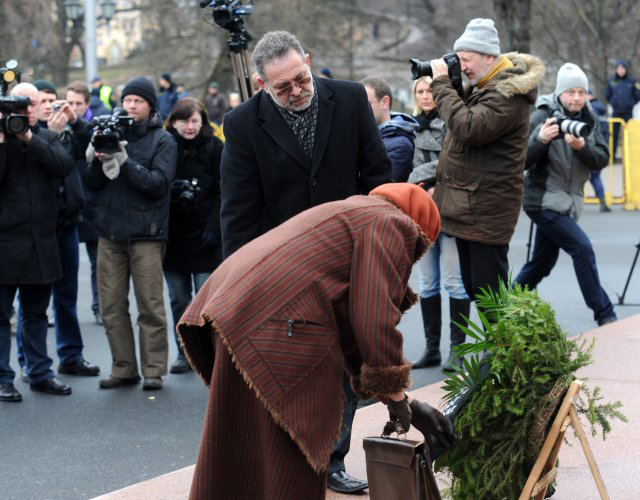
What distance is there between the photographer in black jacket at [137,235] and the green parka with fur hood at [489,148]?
1924mm

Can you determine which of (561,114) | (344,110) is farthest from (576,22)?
(344,110)

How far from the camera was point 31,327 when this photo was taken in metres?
7.12

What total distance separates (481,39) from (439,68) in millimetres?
324

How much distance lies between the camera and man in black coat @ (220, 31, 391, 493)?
4574 millimetres

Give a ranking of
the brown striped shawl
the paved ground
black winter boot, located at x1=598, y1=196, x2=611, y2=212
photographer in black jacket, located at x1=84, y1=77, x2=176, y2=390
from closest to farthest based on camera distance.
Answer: the brown striped shawl, the paved ground, photographer in black jacket, located at x1=84, y1=77, x2=176, y2=390, black winter boot, located at x1=598, y1=196, x2=611, y2=212

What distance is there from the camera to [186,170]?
7.60 metres

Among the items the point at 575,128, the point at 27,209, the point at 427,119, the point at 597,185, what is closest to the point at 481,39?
the point at 427,119

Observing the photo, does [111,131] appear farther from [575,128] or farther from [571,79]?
[571,79]

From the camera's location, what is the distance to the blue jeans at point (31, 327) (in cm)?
701

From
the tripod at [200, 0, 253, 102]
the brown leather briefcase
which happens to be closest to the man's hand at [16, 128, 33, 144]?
the tripod at [200, 0, 253, 102]

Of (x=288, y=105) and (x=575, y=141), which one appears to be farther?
(x=575, y=141)

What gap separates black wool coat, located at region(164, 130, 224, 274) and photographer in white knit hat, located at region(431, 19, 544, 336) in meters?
1.88

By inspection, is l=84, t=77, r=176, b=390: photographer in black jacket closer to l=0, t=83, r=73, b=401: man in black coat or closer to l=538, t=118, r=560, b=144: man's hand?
l=0, t=83, r=73, b=401: man in black coat

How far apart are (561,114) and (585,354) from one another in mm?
3940
